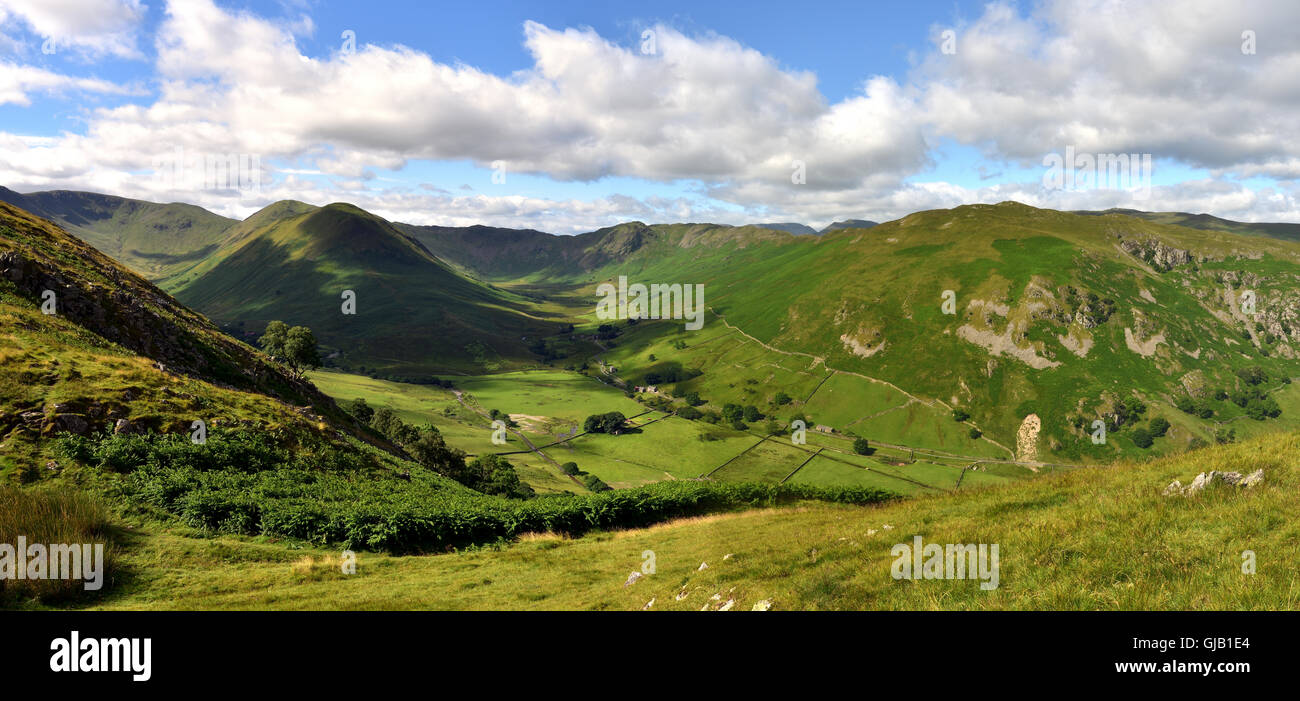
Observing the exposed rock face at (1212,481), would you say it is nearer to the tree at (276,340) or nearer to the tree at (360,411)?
the tree at (276,340)

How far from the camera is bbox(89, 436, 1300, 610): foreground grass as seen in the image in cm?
1123

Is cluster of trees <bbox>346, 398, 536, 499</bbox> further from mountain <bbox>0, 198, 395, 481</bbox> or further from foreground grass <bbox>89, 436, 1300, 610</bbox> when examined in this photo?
foreground grass <bbox>89, 436, 1300, 610</bbox>

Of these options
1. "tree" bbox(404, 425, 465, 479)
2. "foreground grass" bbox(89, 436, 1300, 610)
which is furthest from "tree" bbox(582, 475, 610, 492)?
"foreground grass" bbox(89, 436, 1300, 610)

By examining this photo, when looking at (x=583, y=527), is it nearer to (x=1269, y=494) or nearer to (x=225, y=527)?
(x=225, y=527)

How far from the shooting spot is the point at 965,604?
11.2 metres

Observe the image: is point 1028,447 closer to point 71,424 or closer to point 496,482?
point 496,482
